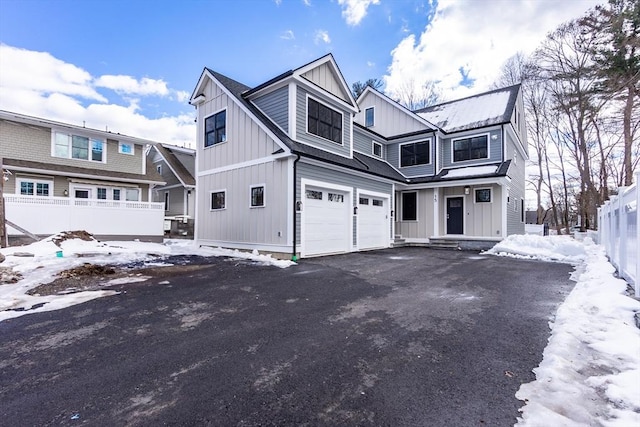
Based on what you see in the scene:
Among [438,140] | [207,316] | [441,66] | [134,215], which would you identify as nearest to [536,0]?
[438,140]

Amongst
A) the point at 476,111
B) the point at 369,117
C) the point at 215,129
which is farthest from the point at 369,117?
the point at 215,129

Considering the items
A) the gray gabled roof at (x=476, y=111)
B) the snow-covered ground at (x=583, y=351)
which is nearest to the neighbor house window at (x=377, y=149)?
the gray gabled roof at (x=476, y=111)

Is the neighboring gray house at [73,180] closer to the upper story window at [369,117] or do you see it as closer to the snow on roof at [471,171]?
the upper story window at [369,117]

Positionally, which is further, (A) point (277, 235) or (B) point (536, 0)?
(B) point (536, 0)

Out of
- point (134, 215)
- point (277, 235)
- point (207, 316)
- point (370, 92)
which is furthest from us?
point (370, 92)

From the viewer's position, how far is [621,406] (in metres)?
1.99

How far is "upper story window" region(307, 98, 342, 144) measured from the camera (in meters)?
10.9

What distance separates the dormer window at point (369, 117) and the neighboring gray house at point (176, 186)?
11940 millimetres

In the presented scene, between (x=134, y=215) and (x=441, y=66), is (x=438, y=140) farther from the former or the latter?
(x=134, y=215)

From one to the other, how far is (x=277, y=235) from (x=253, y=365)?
22.9 feet

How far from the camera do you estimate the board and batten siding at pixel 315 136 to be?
34.1 ft

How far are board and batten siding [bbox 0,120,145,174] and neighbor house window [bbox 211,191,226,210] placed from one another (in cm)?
772

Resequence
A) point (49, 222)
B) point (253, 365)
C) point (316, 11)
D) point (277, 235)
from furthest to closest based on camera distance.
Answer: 1. point (316, 11)
2. point (49, 222)
3. point (277, 235)
4. point (253, 365)

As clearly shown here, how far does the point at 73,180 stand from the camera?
576 inches
